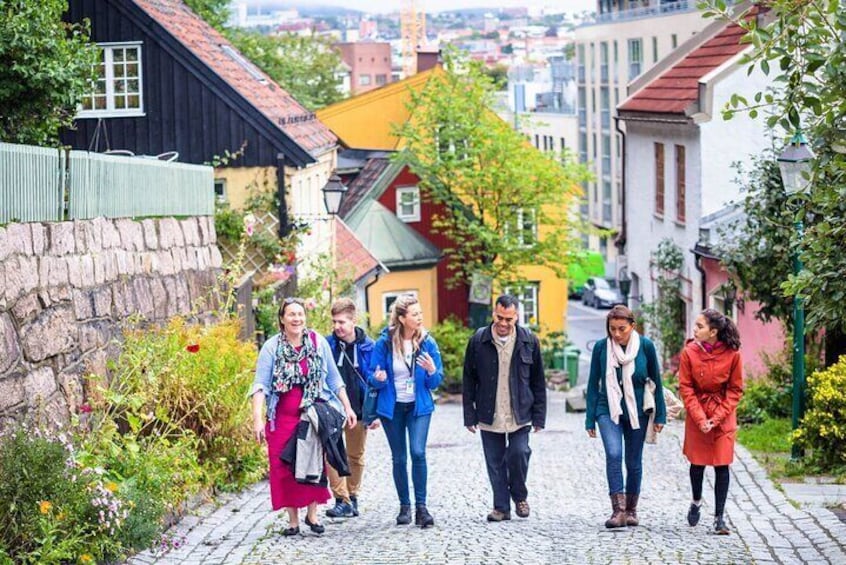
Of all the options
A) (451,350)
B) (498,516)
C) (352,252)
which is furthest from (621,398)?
(451,350)

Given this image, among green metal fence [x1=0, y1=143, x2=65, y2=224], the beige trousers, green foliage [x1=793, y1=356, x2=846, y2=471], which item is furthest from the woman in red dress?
green foliage [x1=793, y1=356, x2=846, y2=471]

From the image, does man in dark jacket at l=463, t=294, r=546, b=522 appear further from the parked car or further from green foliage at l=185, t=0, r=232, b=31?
the parked car

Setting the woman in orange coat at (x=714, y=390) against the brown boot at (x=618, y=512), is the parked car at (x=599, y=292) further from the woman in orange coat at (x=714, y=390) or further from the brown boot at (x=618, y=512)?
the woman in orange coat at (x=714, y=390)

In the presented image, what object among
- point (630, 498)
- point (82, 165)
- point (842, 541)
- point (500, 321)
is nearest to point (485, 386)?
point (500, 321)

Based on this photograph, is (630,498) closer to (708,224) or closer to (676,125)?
(708,224)

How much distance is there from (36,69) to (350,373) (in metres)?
4.73

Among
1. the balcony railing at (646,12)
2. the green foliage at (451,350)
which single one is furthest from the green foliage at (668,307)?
the balcony railing at (646,12)

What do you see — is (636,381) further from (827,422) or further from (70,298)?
(70,298)

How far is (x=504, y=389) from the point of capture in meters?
11.3

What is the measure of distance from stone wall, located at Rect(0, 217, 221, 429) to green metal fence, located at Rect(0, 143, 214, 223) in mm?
128

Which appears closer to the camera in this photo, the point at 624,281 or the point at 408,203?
the point at 624,281

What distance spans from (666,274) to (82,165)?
19658 mm

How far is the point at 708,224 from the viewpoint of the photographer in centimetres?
2675

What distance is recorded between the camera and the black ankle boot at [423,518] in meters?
11.2
